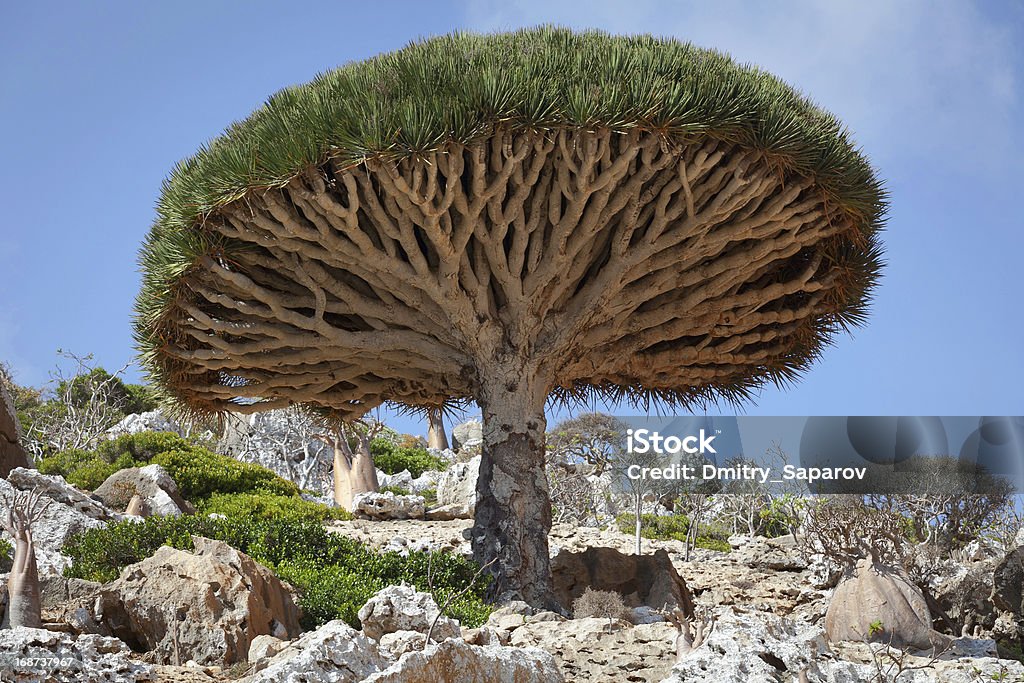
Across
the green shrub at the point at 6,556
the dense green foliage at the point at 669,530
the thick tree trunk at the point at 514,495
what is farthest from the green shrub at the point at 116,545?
the dense green foliage at the point at 669,530

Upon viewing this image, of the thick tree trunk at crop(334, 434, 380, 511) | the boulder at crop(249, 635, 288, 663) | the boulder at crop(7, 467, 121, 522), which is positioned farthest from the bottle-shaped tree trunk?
the boulder at crop(249, 635, 288, 663)

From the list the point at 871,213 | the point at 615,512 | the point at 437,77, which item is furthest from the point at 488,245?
the point at 615,512

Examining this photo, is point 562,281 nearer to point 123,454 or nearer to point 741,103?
point 741,103

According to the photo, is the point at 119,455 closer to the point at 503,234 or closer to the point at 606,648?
the point at 503,234

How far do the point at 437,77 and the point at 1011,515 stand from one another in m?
11.2

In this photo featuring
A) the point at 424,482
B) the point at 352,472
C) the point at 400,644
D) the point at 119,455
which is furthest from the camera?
the point at 424,482

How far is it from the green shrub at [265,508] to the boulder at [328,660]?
948 centimetres

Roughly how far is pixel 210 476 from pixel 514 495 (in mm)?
8330

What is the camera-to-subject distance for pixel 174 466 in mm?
14984

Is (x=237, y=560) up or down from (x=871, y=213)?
down

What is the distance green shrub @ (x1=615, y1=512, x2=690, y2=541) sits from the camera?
55.3 ft

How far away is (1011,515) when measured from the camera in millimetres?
13727

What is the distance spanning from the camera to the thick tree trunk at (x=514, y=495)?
811cm

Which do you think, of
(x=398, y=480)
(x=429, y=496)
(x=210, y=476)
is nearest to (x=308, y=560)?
(x=210, y=476)
